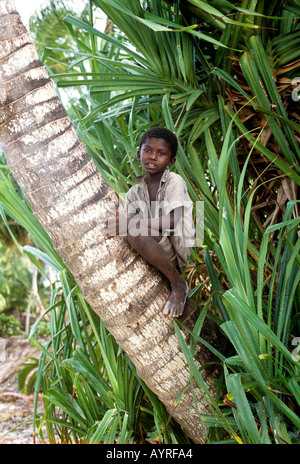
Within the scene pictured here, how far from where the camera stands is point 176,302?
133 centimetres

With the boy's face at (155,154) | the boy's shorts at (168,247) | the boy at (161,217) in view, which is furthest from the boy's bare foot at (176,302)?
the boy's face at (155,154)

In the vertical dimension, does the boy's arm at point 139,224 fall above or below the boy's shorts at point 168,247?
above

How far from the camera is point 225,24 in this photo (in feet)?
5.09

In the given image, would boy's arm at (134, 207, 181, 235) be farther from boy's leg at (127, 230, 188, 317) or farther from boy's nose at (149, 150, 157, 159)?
boy's nose at (149, 150, 157, 159)

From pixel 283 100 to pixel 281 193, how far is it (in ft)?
1.21

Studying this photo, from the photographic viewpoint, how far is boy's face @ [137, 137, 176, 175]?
1.43 meters

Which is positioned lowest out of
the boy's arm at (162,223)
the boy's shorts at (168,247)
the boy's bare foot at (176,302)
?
the boy's bare foot at (176,302)

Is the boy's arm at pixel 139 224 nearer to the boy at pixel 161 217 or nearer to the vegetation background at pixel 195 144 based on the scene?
the boy at pixel 161 217

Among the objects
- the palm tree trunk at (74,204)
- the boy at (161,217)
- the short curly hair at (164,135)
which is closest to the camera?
the palm tree trunk at (74,204)

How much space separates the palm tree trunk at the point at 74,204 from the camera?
1219mm

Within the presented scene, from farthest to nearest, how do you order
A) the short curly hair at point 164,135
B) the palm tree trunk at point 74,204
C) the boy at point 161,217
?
the short curly hair at point 164,135 < the boy at point 161,217 < the palm tree trunk at point 74,204

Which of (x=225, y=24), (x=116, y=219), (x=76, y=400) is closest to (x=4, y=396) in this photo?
(x=76, y=400)

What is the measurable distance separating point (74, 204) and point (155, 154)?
13.8 inches

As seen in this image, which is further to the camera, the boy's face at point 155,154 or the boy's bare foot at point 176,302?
the boy's face at point 155,154
